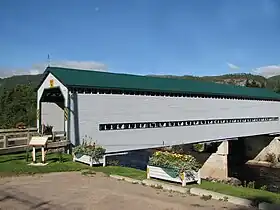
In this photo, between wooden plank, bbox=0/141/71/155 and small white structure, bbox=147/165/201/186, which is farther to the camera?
wooden plank, bbox=0/141/71/155

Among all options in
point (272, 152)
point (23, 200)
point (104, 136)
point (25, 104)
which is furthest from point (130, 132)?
point (25, 104)

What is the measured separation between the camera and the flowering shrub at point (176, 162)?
32.6 feet

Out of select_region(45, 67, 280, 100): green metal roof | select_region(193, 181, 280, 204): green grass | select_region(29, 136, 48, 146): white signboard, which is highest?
select_region(45, 67, 280, 100): green metal roof

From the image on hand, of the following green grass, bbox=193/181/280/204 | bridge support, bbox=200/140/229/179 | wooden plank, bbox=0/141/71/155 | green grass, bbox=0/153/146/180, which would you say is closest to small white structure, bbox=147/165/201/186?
green grass, bbox=193/181/280/204

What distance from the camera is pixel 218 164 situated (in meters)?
31.6

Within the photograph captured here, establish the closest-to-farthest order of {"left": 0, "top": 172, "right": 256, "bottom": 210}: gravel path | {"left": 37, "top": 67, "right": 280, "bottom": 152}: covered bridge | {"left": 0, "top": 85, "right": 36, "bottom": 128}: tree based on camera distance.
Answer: {"left": 0, "top": 172, "right": 256, "bottom": 210}: gravel path
{"left": 37, "top": 67, "right": 280, "bottom": 152}: covered bridge
{"left": 0, "top": 85, "right": 36, "bottom": 128}: tree

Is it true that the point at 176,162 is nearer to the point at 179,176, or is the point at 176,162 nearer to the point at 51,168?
the point at 179,176

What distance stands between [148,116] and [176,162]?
1189 centimetres

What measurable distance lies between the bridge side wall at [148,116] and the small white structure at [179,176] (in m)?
8.37

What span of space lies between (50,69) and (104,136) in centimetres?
461

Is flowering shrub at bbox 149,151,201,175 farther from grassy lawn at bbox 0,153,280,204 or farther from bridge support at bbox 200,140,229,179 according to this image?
bridge support at bbox 200,140,229,179

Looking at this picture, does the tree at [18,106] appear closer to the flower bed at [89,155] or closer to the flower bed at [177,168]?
the flower bed at [89,155]

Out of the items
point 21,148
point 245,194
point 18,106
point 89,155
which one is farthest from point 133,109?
point 18,106

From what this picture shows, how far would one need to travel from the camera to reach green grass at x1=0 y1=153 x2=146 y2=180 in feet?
39.4
